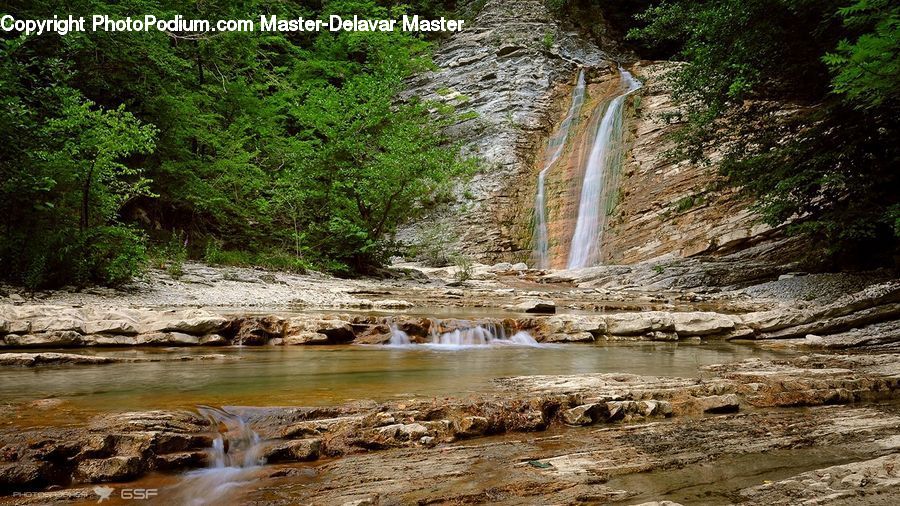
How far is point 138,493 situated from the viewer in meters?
2.03

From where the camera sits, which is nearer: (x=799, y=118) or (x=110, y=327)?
(x=110, y=327)

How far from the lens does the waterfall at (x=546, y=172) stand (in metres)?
17.4

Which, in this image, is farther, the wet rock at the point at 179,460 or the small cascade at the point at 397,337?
the small cascade at the point at 397,337

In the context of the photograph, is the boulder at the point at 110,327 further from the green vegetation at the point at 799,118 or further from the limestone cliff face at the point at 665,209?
the limestone cliff face at the point at 665,209

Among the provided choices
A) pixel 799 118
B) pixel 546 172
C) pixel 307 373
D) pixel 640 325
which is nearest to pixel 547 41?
pixel 546 172

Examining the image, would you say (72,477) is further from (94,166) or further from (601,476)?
(94,166)

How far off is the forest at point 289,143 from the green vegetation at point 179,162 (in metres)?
0.04

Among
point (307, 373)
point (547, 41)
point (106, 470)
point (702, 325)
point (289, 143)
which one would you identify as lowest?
point (702, 325)

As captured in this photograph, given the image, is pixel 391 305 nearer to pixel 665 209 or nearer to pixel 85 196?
pixel 85 196

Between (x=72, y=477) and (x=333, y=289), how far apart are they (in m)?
7.46

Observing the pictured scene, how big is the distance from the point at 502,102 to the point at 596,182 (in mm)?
7637

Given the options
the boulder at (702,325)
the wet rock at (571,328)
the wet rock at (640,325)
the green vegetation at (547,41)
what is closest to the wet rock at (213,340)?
the wet rock at (571,328)

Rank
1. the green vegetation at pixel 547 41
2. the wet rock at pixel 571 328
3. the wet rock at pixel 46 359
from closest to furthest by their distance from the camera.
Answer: the wet rock at pixel 46 359
the wet rock at pixel 571 328
the green vegetation at pixel 547 41

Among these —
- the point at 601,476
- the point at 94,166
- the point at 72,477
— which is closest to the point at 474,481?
the point at 601,476
